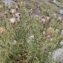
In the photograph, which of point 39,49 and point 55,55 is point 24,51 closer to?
point 39,49

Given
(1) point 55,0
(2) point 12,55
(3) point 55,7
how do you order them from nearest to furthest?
(2) point 12,55, (3) point 55,7, (1) point 55,0

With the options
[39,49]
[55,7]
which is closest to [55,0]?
[55,7]

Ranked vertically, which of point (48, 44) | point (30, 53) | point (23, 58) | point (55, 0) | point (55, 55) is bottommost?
point (55, 0)

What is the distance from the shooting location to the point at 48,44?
464 cm

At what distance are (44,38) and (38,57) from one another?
1.74 feet

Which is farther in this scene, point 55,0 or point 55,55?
point 55,0

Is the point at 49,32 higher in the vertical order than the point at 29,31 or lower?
higher

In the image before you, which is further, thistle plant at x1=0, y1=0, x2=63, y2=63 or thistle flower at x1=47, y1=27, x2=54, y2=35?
thistle plant at x1=0, y1=0, x2=63, y2=63

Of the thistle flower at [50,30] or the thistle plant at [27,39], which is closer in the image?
the thistle flower at [50,30]

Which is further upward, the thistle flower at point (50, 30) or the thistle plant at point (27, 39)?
the thistle flower at point (50, 30)

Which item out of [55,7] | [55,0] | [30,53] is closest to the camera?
[30,53]

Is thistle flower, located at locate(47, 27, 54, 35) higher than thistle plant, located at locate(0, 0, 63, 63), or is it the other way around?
thistle flower, located at locate(47, 27, 54, 35)

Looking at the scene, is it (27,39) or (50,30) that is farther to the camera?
(27,39)

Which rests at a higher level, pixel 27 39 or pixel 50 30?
pixel 50 30
